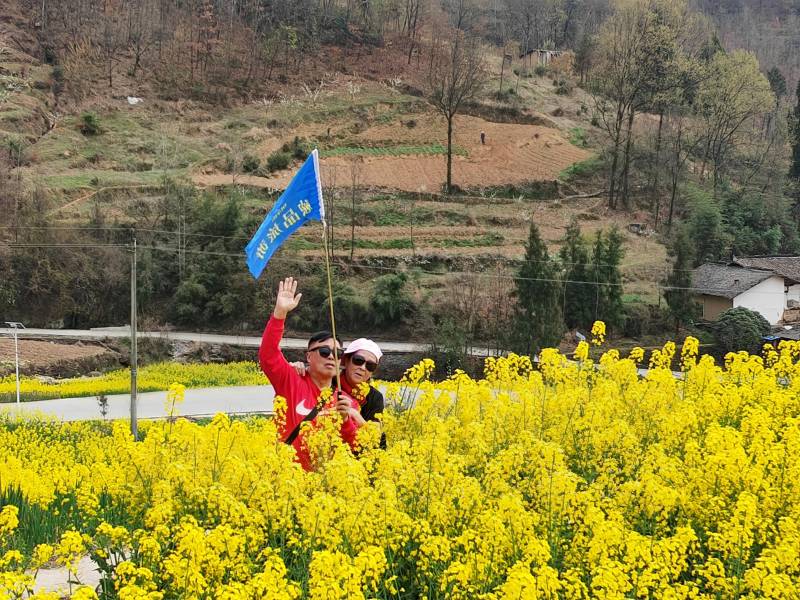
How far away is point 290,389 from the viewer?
6117mm

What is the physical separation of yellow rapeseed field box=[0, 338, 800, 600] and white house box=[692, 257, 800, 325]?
28.1 metres

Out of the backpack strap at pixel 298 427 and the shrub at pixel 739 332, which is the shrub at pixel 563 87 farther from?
the backpack strap at pixel 298 427

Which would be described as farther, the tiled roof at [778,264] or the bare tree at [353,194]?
the bare tree at [353,194]

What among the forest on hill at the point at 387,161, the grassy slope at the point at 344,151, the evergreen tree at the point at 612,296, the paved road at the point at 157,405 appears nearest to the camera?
the paved road at the point at 157,405

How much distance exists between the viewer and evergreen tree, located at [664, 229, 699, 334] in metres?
32.1

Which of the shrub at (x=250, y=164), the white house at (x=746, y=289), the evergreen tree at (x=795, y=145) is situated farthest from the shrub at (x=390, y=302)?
the evergreen tree at (x=795, y=145)

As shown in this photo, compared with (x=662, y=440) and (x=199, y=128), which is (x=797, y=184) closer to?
(x=199, y=128)

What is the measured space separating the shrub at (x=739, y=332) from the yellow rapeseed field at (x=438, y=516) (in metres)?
23.7

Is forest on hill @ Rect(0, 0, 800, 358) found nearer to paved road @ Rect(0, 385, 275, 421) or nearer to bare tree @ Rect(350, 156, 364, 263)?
bare tree @ Rect(350, 156, 364, 263)

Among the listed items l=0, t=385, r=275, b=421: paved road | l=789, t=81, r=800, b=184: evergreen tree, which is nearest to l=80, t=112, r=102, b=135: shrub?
l=0, t=385, r=275, b=421: paved road

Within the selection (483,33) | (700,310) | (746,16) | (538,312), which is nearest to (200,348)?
(538,312)

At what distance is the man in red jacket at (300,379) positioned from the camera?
5.91 metres

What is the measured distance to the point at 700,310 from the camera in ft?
111

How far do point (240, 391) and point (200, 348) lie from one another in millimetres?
8091
